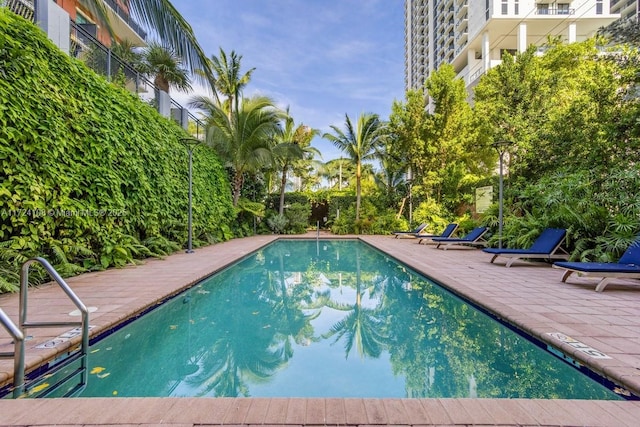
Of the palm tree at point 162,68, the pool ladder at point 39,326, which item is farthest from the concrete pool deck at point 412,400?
the palm tree at point 162,68

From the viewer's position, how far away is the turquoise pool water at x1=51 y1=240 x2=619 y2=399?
2670mm

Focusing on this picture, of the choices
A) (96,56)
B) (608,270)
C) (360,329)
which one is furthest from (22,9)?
(608,270)

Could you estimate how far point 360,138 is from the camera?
712 inches

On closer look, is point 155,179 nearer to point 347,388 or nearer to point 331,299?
point 331,299

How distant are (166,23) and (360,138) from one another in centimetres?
1516

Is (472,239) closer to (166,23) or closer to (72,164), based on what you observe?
(166,23)

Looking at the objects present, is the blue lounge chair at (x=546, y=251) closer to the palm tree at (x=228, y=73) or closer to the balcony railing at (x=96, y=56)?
the balcony railing at (x=96, y=56)

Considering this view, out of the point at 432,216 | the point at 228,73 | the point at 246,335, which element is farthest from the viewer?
the point at 228,73

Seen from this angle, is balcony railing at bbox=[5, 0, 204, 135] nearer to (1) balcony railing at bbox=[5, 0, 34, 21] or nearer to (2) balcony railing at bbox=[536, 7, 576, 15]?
(1) balcony railing at bbox=[5, 0, 34, 21]

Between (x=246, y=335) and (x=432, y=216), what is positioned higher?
(x=432, y=216)

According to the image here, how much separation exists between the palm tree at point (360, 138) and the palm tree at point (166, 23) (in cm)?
1457

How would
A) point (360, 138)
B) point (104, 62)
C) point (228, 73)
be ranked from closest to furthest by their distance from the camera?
1. point (104, 62)
2. point (228, 73)
3. point (360, 138)

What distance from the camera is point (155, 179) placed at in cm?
855

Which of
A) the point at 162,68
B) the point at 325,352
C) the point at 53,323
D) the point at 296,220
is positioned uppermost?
the point at 162,68
